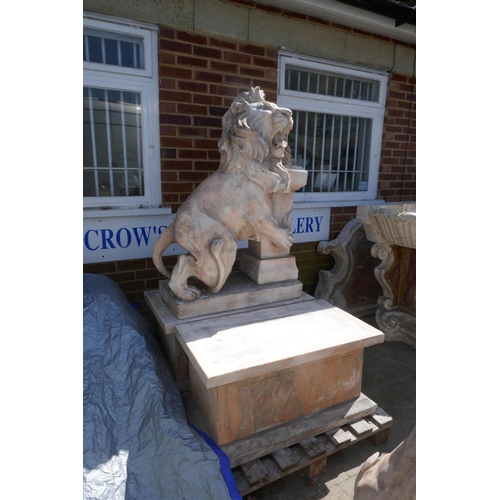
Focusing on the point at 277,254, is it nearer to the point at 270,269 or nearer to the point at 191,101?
the point at 270,269

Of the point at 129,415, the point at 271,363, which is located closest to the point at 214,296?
→ the point at 271,363

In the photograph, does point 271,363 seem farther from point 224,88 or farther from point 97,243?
point 224,88

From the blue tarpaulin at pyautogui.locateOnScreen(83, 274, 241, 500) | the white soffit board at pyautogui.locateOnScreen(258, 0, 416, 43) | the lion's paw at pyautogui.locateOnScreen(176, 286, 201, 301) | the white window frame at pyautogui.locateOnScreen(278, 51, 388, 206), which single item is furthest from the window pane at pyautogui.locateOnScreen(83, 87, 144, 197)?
the white soffit board at pyautogui.locateOnScreen(258, 0, 416, 43)

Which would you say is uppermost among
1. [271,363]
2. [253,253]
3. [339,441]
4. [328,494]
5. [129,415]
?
[253,253]

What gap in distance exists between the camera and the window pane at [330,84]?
3.56 m

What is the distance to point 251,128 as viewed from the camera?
2.25 meters

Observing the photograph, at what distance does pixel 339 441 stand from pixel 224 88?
2.97 metres

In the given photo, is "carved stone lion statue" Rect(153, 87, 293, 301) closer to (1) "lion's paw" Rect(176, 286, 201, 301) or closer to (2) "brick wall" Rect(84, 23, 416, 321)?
(1) "lion's paw" Rect(176, 286, 201, 301)

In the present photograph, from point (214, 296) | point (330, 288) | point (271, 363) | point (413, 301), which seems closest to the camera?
point (271, 363)

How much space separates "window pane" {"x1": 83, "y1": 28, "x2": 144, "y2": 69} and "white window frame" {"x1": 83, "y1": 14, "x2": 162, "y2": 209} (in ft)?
0.15

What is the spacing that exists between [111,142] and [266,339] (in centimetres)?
214

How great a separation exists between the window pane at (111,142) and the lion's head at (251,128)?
1066 mm

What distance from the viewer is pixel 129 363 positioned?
2061 mm

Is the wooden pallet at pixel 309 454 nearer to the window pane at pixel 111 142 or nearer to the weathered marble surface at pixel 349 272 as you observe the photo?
the weathered marble surface at pixel 349 272
